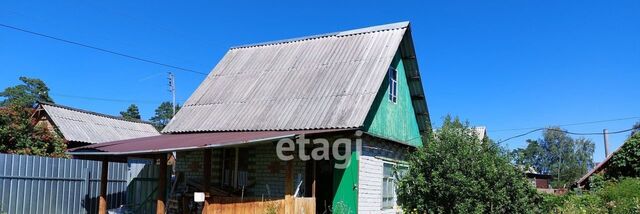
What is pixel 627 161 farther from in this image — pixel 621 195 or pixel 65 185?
pixel 65 185

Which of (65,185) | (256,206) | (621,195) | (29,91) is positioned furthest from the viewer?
(29,91)

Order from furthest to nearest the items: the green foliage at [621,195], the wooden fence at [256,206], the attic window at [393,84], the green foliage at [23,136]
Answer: the green foliage at [23,136] < the attic window at [393,84] < the green foliage at [621,195] < the wooden fence at [256,206]

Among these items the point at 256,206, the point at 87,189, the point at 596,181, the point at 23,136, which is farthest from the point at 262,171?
the point at 596,181

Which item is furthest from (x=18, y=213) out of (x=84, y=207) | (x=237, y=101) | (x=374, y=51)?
(x=374, y=51)

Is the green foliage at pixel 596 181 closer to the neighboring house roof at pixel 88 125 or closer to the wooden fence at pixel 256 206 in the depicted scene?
the wooden fence at pixel 256 206

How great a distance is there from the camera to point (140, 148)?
10461 millimetres

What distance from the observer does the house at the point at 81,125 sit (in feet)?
80.3

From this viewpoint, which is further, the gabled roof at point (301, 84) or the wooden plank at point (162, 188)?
the gabled roof at point (301, 84)

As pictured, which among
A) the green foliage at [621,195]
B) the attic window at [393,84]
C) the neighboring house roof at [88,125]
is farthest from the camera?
the neighboring house roof at [88,125]

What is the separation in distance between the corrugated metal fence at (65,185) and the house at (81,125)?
33.5ft

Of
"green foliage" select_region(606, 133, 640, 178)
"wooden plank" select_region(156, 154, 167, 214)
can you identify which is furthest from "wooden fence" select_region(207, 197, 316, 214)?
"green foliage" select_region(606, 133, 640, 178)

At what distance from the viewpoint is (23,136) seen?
1767 cm

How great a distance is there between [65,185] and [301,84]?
20.9 ft

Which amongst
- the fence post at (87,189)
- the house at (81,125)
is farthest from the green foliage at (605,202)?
the house at (81,125)
